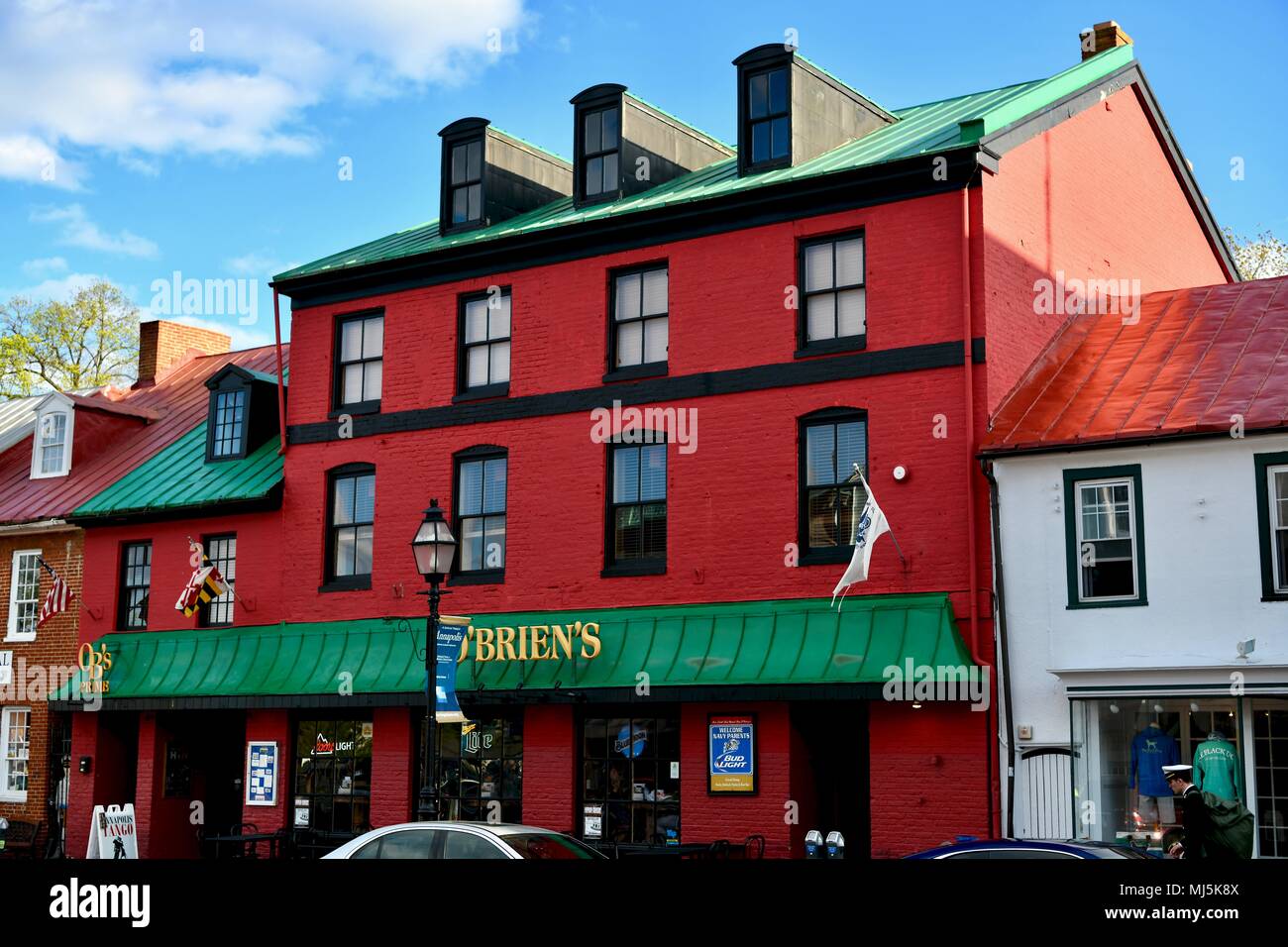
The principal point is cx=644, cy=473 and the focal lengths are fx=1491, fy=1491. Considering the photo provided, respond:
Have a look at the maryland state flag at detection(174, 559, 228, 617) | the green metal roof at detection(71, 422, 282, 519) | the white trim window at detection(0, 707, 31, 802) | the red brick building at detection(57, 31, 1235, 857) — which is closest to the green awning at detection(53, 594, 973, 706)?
the red brick building at detection(57, 31, 1235, 857)

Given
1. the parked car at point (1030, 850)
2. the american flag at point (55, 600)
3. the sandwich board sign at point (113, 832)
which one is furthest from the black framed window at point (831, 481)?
the american flag at point (55, 600)

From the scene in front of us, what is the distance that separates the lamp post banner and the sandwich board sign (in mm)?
7209

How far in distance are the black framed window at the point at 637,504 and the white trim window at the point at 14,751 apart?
1410cm

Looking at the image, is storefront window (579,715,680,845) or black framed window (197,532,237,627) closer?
storefront window (579,715,680,845)

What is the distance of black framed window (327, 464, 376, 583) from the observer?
25.5 meters

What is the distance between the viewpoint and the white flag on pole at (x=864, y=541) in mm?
19469

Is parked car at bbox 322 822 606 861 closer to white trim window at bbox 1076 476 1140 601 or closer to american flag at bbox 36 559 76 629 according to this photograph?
white trim window at bbox 1076 476 1140 601

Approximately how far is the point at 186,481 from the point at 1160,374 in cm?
1770

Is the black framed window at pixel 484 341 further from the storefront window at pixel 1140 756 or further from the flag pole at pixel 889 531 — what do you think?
the storefront window at pixel 1140 756

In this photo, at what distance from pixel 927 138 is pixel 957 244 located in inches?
87.0
